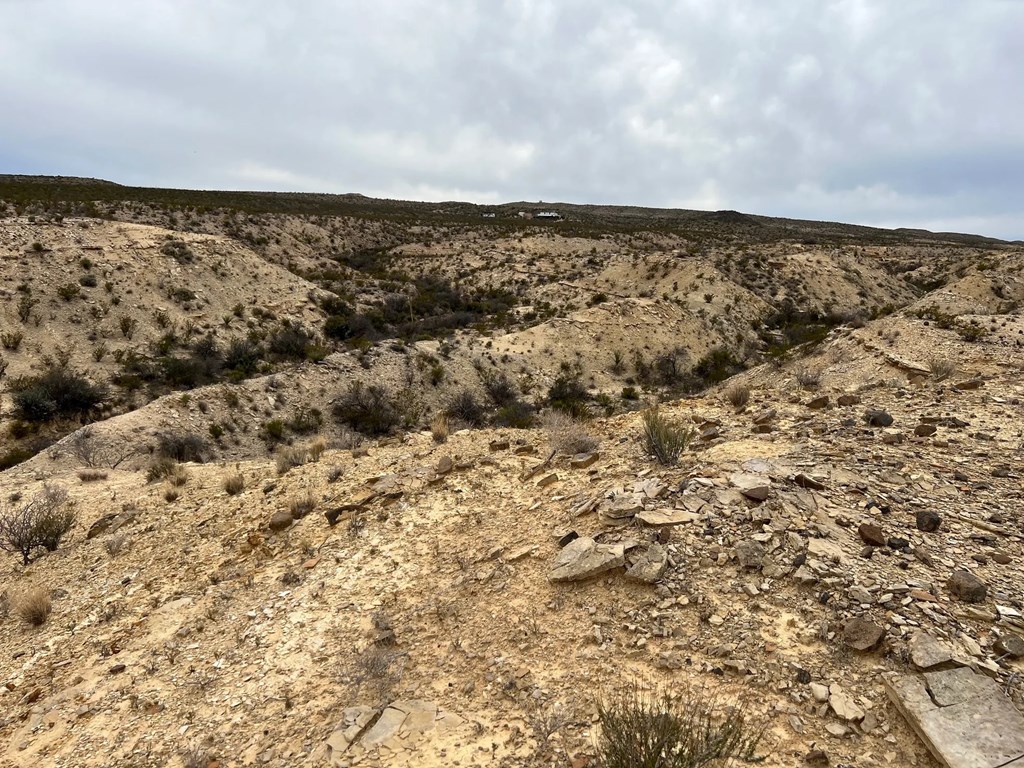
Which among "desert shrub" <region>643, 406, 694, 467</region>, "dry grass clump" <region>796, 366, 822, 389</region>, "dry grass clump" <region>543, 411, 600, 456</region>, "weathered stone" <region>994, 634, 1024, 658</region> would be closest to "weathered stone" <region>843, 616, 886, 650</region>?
"weathered stone" <region>994, 634, 1024, 658</region>

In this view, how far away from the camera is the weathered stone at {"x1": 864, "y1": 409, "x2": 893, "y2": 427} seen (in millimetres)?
7512

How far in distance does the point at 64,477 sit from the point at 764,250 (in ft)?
145

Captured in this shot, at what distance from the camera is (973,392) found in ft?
27.7

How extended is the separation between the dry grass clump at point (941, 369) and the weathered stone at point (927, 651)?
8.13 m

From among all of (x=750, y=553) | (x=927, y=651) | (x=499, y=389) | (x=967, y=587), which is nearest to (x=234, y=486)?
(x=750, y=553)

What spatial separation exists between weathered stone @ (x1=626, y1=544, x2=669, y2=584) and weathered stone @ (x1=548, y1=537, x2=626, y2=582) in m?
0.15

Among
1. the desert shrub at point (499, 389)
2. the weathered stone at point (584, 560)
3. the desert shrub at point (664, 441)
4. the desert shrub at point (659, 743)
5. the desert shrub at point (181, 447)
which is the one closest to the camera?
the desert shrub at point (659, 743)

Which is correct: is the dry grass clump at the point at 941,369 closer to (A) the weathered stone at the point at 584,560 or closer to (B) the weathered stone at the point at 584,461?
(B) the weathered stone at the point at 584,461

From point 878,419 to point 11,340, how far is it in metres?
24.9

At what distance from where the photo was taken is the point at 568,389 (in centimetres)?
2158

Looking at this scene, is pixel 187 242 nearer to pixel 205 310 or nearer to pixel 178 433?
pixel 205 310

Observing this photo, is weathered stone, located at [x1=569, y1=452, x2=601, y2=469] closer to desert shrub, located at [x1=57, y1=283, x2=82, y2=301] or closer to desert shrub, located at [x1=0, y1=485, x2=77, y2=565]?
desert shrub, located at [x1=0, y1=485, x2=77, y2=565]

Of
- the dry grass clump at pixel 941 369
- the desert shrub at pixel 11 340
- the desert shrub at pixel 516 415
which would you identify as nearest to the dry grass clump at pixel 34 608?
the desert shrub at pixel 516 415

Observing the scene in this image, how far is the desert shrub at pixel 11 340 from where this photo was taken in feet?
58.1
